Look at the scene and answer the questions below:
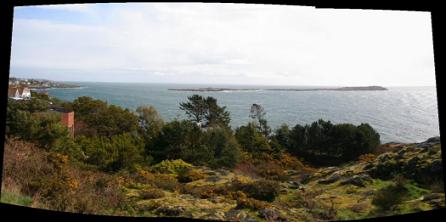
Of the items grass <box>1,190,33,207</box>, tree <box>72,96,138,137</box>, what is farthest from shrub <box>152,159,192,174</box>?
grass <box>1,190,33,207</box>

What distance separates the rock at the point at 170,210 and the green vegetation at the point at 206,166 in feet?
0.05

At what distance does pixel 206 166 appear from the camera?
5.98 m

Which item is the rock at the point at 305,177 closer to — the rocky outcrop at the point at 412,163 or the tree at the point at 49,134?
the rocky outcrop at the point at 412,163

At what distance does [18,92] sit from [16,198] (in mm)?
1800

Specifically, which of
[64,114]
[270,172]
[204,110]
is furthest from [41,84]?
[270,172]

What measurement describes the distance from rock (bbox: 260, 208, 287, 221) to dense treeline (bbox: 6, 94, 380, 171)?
81 cm

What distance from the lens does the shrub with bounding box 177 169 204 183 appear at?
586 centimetres

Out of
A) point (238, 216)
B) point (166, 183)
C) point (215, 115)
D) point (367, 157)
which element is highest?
point (215, 115)

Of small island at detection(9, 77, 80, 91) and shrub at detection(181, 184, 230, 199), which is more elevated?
small island at detection(9, 77, 80, 91)

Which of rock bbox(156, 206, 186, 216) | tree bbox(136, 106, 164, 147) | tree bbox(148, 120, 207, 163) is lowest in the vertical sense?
rock bbox(156, 206, 186, 216)

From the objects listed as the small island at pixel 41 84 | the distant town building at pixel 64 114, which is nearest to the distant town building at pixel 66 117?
the distant town building at pixel 64 114

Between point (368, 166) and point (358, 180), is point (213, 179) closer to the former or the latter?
point (358, 180)

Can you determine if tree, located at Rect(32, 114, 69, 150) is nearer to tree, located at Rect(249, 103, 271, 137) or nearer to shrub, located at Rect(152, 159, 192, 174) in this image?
shrub, located at Rect(152, 159, 192, 174)

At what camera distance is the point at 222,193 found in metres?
5.74
